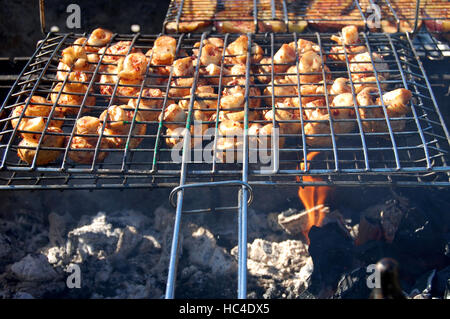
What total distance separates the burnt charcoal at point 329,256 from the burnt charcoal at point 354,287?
0.46 ft

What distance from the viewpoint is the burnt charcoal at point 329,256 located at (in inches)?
130

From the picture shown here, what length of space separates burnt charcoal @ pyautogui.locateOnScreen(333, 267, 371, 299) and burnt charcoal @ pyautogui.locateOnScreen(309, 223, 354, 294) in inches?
5.6

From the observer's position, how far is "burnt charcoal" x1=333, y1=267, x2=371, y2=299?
3.04 m

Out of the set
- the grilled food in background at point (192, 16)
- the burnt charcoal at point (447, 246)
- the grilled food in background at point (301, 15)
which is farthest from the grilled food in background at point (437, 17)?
the grilled food in background at point (192, 16)

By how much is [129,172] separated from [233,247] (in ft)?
5.17

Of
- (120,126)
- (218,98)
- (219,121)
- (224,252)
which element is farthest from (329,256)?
(120,126)

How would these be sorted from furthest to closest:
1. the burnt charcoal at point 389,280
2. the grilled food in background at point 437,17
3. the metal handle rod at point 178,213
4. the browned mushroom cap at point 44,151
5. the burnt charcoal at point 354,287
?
the grilled food in background at point 437,17
the burnt charcoal at point 354,287
the browned mushroom cap at point 44,151
the metal handle rod at point 178,213
the burnt charcoal at point 389,280

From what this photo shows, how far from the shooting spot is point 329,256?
3.34 m


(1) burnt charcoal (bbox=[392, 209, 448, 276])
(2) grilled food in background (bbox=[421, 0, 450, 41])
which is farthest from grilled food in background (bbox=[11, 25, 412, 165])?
(2) grilled food in background (bbox=[421, 0, 450, 41])

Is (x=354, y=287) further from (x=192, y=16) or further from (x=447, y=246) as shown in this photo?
(x=192, y=16)

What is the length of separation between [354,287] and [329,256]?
36 centimetres

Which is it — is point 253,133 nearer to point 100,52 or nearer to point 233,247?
point 233,247

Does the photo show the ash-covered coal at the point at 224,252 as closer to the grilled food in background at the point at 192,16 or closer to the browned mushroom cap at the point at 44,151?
the browned mushroom cap at the point at 44,151

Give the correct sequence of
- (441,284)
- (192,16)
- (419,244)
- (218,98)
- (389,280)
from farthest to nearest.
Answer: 1. (192,16)
2. (419,244)
3. (218,98)
4. (441,284)
5. (389,280)
